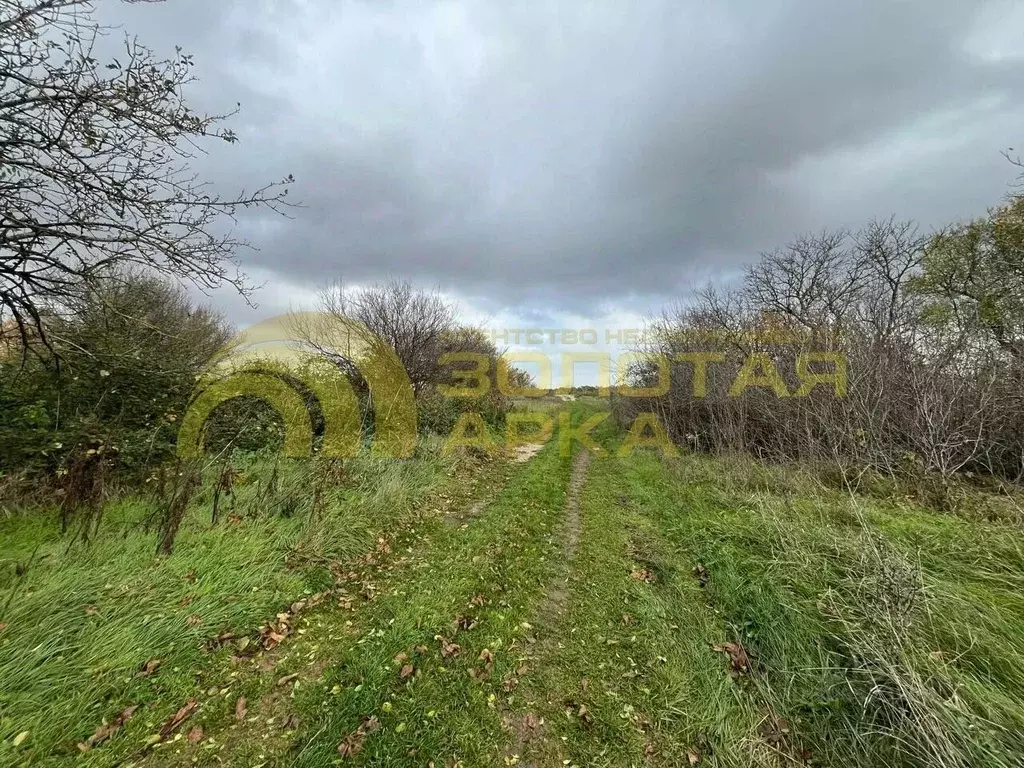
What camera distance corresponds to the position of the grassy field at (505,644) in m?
2.38

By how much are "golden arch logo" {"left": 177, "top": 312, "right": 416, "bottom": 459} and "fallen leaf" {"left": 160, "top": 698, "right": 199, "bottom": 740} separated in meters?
4.68

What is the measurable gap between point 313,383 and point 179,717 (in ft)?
26.6

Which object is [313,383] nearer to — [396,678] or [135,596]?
[135,596]

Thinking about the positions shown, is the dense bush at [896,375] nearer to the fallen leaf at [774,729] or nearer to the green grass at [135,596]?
the fallen leaf at [774,729]

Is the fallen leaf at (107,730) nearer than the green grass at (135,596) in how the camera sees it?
Yes

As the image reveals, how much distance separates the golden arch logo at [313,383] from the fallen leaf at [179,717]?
184 inches

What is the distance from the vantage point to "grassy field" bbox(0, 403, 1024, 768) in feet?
7.82

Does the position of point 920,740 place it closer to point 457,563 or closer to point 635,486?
point 457,563

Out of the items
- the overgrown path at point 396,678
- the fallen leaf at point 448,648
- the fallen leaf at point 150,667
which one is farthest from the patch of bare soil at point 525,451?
the fallen leaf at point 150,667

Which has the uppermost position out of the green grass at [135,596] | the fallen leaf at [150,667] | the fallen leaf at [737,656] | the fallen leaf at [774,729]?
the green grass at [135,596]

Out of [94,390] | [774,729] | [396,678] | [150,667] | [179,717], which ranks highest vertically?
[94,390]

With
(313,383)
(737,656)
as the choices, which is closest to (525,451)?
(313,383)

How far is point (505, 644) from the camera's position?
3.48 m

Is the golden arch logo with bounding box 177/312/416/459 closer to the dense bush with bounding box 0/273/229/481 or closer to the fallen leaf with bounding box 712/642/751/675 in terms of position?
the dense bush with bounding box 0/273/229/481
